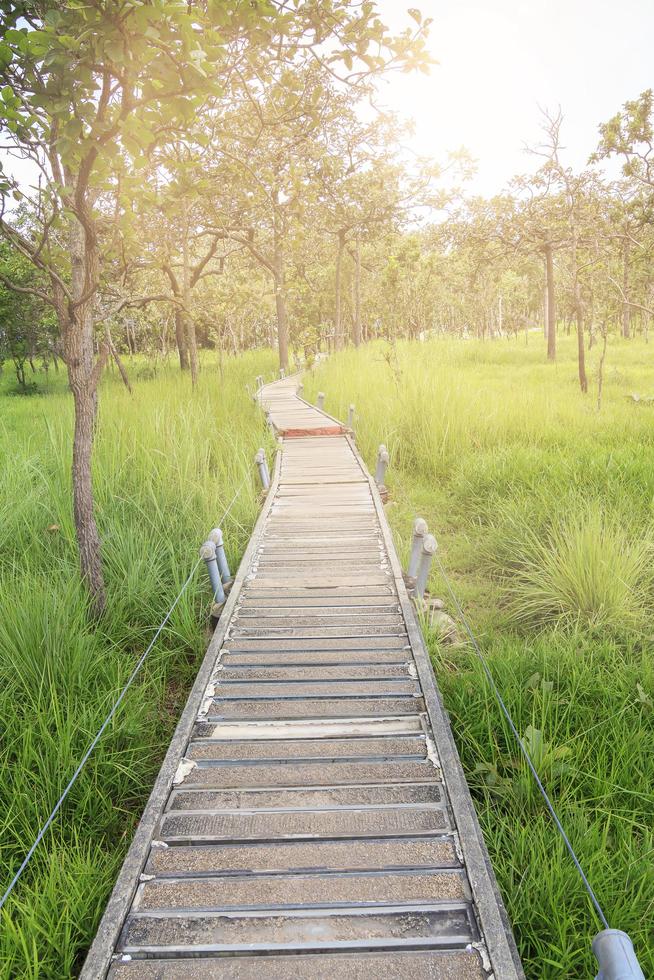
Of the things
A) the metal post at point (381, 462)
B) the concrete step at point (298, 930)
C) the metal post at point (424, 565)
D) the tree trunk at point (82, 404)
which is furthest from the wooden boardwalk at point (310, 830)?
the metal post at point (381, 462)

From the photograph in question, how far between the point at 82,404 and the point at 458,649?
286 centimetres

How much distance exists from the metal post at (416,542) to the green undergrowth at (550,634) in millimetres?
488

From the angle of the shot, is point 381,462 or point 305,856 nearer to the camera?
point 305,856

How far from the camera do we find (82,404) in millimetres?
3260

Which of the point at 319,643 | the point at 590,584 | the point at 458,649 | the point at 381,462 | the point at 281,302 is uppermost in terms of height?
the point at 281,302

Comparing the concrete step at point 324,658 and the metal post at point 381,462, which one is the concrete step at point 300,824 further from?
the metal post at point 381,462

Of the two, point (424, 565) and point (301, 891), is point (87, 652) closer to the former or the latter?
point (301, 891)

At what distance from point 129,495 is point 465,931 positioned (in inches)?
169

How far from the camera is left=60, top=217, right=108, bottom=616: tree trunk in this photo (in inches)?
124

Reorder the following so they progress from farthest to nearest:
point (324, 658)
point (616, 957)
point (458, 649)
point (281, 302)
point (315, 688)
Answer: point (281, 302)
point (458, 649)
point (324, 658)
point (315, 688)
point (616, 957)

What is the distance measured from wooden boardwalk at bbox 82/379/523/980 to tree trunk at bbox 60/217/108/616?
0.95m

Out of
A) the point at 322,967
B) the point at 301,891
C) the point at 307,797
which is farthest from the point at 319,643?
the point at 322,967

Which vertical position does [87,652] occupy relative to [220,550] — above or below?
below

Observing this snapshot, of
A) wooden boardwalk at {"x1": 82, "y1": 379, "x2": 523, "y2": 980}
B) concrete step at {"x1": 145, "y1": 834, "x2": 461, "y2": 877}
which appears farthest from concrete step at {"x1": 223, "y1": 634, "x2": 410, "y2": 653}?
concrete step at {"x1": 145, "y1": 834, "x2": 461, "y2": 877}
